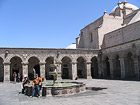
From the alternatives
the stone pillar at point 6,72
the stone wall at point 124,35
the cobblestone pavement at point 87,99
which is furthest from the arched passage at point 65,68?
the cobblestone pavement at point 87,99

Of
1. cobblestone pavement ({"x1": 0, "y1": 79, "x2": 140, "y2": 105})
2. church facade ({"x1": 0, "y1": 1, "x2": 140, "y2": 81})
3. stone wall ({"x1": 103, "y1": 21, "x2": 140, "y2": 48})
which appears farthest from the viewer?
stone wall ({"x1": 103, "y1": 21, "x2": 140, "y2": 48})

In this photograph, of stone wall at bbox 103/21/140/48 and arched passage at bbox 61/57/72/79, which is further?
arched passage at bbox 61/57/72/79

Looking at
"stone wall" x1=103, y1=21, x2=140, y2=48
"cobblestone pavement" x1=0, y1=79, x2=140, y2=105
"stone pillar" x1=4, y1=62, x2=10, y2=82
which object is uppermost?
"stone wall" x1=103, y1=21, x2=140, y2=48

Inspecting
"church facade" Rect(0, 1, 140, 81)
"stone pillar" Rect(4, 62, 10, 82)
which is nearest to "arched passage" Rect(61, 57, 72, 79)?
"church facade" Rect(0, 1, 140, 81)

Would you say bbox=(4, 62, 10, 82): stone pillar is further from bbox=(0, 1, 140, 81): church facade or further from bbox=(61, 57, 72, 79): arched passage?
bbox=(61, 57, 72, 79): arched passage

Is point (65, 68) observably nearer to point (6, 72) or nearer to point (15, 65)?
point (15, 65)

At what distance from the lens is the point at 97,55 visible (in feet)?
82.4

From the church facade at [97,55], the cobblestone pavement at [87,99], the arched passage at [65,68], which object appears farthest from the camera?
the arched passage at [65,68]

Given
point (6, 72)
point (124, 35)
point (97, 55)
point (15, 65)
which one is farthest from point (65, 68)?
point (124, 35)

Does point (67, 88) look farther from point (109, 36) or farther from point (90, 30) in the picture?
point (90, 30)

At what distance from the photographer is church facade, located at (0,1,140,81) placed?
20.5 m

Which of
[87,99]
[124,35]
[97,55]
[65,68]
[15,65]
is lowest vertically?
[87,99]

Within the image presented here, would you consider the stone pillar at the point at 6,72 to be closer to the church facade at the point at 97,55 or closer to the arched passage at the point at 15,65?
the church facade at the point at 97,55

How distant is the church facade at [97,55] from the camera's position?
2053 cm
